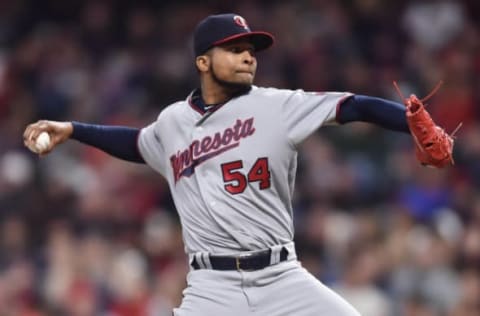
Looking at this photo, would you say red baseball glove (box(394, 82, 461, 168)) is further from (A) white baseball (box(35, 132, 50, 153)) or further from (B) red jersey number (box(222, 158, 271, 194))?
(A) white baseball (box(35, 132, 50, 153))

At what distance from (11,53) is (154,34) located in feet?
4.28

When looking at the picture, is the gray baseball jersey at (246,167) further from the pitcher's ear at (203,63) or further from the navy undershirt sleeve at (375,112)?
the pitcher's ear at (203,63)

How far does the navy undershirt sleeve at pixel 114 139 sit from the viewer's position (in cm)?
504

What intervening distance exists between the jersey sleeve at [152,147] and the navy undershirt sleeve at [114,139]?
0.04 metres

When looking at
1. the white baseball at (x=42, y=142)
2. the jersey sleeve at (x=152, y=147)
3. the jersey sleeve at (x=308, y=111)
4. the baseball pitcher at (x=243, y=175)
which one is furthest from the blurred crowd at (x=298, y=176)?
the white baseball at (x=42, y=142)

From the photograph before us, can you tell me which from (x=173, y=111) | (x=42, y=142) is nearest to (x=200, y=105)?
(x=173, y=111)

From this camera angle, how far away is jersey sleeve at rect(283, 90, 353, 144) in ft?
14.7

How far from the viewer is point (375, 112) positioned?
436 cm

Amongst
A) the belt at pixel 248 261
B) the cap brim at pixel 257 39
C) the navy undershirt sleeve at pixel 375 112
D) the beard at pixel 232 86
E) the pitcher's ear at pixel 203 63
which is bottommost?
the belt at pixel 248 261

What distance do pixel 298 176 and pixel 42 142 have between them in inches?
172

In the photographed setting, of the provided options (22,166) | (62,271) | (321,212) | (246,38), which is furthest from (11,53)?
(246,38)

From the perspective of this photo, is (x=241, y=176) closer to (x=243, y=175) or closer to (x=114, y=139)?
(x=243, y=175)

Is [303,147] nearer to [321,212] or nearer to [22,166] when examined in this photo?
[321,212]

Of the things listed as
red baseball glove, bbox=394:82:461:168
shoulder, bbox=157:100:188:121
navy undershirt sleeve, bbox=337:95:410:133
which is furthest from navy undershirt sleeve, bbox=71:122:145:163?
red baseball glove, bbox=394:82:461:168
